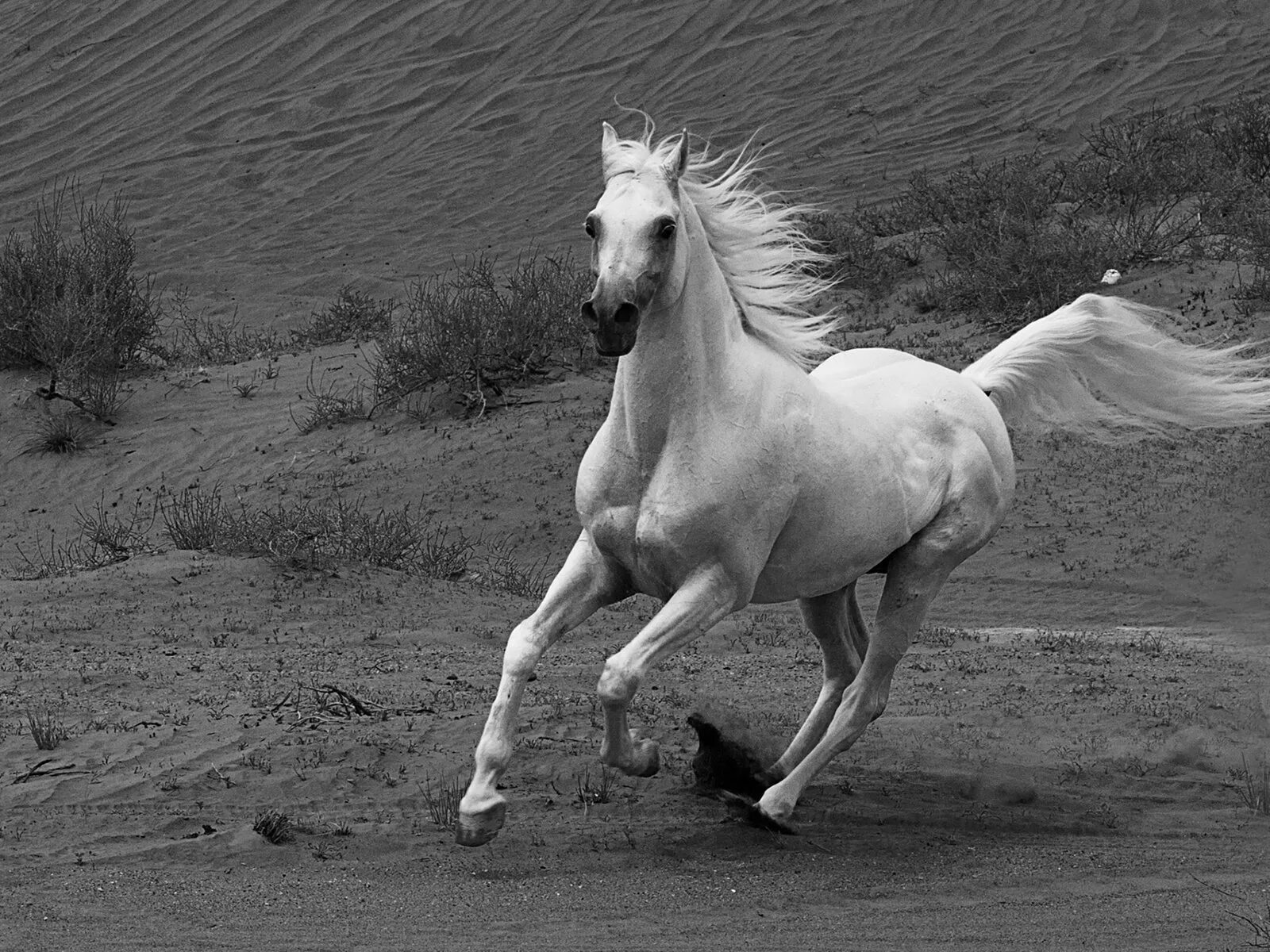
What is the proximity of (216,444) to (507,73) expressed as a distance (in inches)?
478

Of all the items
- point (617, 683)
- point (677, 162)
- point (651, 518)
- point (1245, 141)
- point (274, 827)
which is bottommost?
point (1245, 141)

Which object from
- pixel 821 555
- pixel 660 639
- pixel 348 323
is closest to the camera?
pixel 660 639

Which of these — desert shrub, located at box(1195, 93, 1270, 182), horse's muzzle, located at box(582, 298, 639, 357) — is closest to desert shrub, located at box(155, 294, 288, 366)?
desert shrub, located at box(1195, 93, 1270, 182)

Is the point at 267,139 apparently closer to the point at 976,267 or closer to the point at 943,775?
the point at 976,267

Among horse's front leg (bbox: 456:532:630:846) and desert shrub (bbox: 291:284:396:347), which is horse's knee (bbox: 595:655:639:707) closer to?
horse's front leg (bbox: 456:532:630:846)

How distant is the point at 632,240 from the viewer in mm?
4730

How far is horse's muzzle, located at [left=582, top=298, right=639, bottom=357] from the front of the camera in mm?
4555

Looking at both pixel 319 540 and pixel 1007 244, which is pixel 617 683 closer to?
pixel 319 540

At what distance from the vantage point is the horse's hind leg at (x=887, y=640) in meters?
5.88

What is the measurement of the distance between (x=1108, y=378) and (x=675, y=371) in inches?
109

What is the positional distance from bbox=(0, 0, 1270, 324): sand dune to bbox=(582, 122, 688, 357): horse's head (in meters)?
14.8

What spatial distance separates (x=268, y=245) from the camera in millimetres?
20531

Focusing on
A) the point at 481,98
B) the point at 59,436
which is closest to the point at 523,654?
the point at 59,436

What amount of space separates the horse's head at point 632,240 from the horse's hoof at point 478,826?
4.47ft
